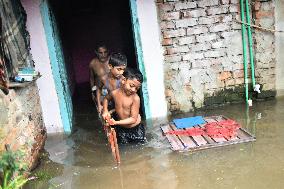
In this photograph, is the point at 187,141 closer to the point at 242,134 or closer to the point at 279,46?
the point at 242,134

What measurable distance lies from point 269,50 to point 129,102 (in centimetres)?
297

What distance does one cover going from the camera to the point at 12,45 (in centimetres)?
475

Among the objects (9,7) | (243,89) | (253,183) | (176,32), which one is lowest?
(253,183)

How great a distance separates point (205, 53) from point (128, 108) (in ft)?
6.63

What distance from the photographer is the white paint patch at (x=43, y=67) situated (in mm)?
5691

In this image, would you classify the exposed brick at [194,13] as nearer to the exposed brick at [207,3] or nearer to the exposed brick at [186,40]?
the exposed brick at [207,3]

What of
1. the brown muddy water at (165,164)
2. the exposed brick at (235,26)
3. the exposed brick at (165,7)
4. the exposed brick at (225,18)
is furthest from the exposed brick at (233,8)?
the brown muddy water at (165,164)

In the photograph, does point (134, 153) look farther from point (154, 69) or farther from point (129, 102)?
point (154, 69)

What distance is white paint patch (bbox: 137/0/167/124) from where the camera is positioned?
5941 millimetres

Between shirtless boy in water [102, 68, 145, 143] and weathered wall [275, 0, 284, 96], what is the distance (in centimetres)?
290

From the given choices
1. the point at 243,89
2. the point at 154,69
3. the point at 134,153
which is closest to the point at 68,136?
the point at 134,153

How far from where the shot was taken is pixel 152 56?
6.12 meters

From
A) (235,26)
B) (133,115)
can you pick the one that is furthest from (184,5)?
(133,115)

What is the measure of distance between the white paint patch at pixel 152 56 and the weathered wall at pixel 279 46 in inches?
83.9
